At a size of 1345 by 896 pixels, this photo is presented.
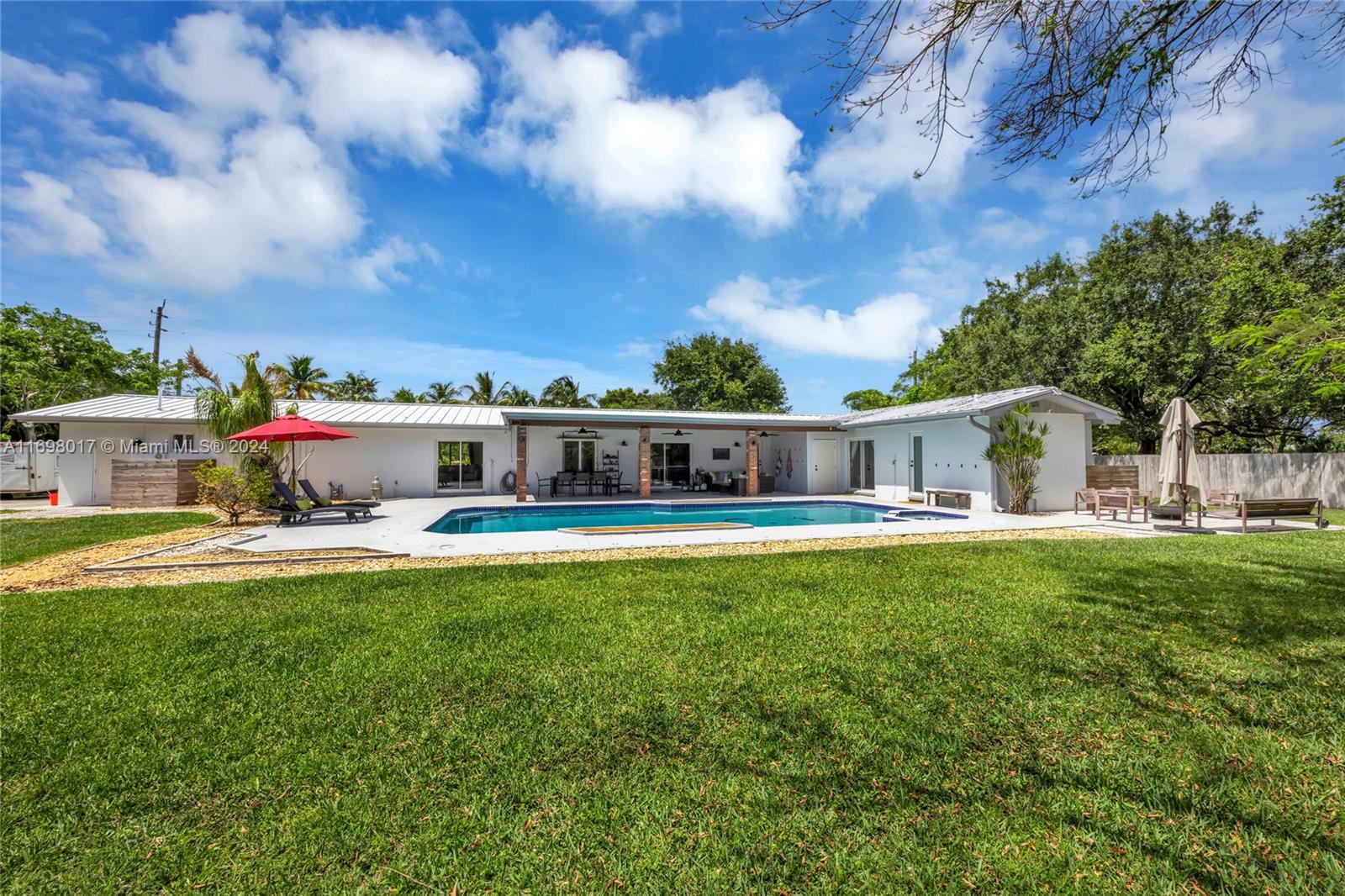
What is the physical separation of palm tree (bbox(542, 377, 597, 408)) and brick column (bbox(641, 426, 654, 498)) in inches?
830

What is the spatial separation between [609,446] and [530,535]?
10851 mm

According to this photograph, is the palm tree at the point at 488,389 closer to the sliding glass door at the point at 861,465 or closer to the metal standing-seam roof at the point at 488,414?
the metal standing-seam roof at the point at 488,414

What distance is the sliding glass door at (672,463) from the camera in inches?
896

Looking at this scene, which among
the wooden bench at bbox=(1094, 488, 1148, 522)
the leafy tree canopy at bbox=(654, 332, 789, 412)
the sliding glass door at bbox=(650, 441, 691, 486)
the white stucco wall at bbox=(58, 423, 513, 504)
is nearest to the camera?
the wooden bench at bbox=(1094, 488, 1148, 522)

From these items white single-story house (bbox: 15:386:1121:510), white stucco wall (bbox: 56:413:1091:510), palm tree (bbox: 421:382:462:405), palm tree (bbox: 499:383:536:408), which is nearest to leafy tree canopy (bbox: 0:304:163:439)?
white single-story house (bbox: 15:386:1121:510)

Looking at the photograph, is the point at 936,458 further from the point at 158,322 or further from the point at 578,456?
the point at 158,322

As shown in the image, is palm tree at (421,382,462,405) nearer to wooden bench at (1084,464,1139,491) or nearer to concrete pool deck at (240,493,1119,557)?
concrete pool deck at (240,493,1119,557)

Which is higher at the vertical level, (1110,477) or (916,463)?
(916,463)

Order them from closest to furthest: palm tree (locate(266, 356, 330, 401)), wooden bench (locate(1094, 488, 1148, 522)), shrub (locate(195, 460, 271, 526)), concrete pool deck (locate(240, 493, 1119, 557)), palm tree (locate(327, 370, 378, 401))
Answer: concrete pool deck (locate(240, 493, 1119, 557)) < shrub (locate(195, 460, 271, 526)) < wooden bench (locate(1094, 488, 1148, 522)) < palm tree (locate(266, 356, 330, 401)) < palm tree (locate(327, 370, 378, 401))

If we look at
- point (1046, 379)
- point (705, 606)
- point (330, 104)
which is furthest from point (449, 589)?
point (1046, 379)

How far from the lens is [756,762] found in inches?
106

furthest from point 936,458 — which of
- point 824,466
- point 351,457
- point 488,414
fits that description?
point 351,457

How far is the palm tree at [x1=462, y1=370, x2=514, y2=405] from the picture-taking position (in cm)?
3684

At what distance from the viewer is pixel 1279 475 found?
14.6 meters
